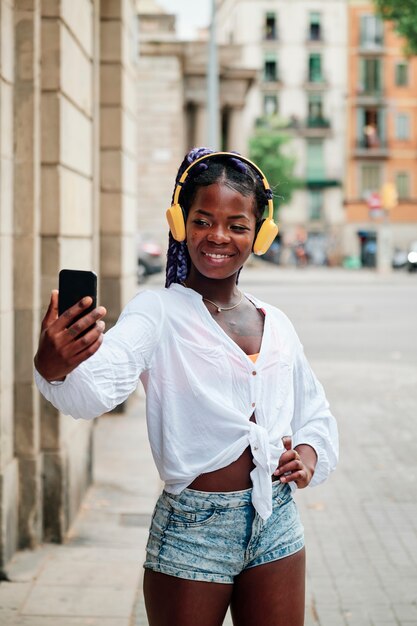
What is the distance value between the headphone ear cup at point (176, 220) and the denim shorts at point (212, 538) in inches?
26.9

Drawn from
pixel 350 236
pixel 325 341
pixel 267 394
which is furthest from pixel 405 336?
pixel 350 236

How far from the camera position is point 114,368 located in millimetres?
2500

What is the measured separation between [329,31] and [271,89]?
240 inches

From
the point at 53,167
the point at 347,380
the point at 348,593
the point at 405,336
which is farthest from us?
the point at 405,336

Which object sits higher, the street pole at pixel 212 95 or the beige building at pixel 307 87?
the beige building at pixel 307 87

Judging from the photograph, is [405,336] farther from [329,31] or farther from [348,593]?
[329,31]

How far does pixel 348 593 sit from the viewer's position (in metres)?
5.31

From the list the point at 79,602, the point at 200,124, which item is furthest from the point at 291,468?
the point at 200,124

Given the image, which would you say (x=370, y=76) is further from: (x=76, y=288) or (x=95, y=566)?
(x=76, y=288)

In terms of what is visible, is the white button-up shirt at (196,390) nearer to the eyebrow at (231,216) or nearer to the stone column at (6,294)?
the eyebrow at (231,216)

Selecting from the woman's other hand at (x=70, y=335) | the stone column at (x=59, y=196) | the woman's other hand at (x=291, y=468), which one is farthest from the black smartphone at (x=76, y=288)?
the stone column at (x=59, y=196)

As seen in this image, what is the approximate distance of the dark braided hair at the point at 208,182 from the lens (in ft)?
8.91

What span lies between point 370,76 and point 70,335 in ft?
253

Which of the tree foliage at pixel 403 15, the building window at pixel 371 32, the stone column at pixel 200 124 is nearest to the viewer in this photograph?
the tree foliage at pixel 403 15
